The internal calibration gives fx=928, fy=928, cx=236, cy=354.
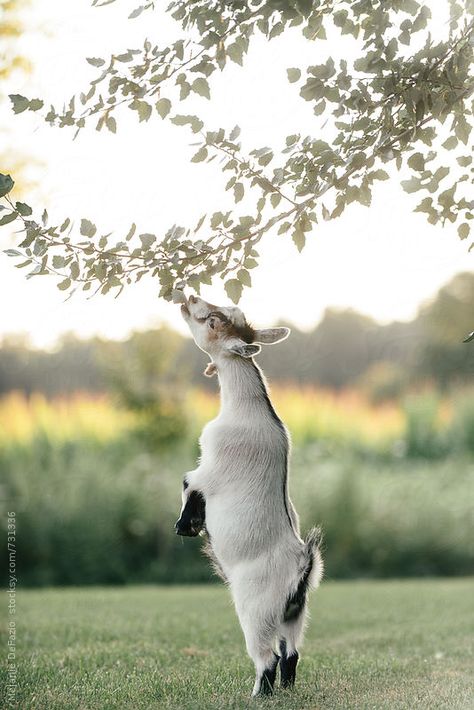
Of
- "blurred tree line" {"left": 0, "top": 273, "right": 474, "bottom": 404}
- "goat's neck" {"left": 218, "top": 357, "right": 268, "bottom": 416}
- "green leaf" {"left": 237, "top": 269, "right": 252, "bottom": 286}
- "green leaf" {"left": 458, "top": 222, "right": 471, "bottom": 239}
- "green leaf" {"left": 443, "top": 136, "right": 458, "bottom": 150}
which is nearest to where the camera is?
"goat's neck" {"left": 218, "top": 357, "right": 268, "bottom": 416}

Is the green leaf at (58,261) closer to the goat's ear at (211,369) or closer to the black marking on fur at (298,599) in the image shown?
the goat's ear at (211,369)

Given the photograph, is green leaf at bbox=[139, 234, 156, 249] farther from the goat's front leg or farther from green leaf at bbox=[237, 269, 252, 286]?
the goat's front leg

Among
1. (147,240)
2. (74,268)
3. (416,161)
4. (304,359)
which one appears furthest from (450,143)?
(304,359)

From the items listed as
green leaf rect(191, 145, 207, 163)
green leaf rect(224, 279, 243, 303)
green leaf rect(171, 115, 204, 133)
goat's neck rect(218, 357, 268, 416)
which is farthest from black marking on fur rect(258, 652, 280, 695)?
green leaf rect(171, 115, 204, 133)

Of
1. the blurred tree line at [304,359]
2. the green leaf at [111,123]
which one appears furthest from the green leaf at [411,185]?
the blurred tree line at [304,359]

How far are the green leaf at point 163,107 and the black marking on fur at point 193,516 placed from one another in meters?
1.44

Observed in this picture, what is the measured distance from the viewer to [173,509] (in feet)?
29.7

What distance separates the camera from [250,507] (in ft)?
10.9

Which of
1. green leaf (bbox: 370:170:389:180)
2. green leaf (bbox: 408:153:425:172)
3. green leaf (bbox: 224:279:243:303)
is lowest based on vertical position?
green leaf (bbox: 224:279:243:303)

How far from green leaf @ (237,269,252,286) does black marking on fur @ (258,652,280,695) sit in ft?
4.48

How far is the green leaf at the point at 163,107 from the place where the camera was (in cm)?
353

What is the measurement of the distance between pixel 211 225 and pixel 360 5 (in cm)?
98

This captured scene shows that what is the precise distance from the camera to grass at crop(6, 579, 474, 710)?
3547 millimetres

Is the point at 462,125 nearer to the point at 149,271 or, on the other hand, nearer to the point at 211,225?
the point at 211,225
